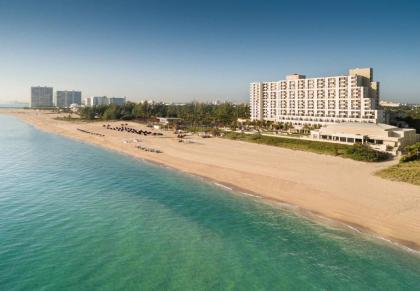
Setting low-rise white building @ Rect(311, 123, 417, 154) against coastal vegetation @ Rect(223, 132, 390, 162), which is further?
low-rise white building @ Rect(311, 123, 417, 154)

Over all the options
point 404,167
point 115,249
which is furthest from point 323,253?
point 404,167

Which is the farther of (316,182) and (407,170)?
(407,170)

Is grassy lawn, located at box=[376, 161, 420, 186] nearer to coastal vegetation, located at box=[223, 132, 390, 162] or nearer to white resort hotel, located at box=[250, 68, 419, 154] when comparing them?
coastal vegetation, located at box=[223, 132, 390, 162]

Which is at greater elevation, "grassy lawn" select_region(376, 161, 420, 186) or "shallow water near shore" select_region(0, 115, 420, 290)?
"grassy lawn" select_region(376, 161, 420, 186)

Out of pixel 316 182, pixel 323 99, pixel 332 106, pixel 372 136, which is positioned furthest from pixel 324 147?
pixel 323 99

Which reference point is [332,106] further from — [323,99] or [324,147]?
[324,147]

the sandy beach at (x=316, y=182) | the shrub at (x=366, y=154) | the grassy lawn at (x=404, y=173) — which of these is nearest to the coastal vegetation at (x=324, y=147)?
the shrub at (x=366, y=154)

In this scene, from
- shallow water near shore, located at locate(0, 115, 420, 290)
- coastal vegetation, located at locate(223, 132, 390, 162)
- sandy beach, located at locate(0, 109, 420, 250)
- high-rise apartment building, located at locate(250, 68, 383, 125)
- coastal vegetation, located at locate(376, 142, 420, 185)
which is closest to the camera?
shallow water near shore, located at locate(0, 115, 420, 290)

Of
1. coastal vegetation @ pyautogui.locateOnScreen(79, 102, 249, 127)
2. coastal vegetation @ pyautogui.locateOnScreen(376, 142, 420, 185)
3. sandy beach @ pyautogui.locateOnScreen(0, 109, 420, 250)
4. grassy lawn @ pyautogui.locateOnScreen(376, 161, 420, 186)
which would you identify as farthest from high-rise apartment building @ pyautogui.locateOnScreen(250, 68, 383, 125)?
grassy lawn @ pyautogui.locateOnScreen(376, 161, 420, 186)
